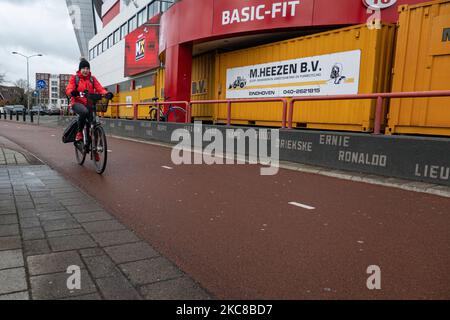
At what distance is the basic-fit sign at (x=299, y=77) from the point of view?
9.49m

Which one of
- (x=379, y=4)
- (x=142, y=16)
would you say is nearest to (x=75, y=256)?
(x=379, y=4)

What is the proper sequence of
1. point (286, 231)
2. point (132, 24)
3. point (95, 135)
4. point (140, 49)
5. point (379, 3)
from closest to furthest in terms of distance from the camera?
point (286, 231) < point (95, 135) < point (379, 3) < point (140, 49) < point (132, 24)

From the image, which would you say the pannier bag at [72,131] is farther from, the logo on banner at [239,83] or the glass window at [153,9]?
the glass window at [153,9]

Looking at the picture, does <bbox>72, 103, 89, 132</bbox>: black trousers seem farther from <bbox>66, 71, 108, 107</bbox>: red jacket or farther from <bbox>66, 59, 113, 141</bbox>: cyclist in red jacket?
<bbox>66, 71, 108, 107</bbox>: red jacket

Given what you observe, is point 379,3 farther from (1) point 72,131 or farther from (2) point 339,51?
(1) point 72,131

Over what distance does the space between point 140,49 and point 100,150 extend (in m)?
23.4

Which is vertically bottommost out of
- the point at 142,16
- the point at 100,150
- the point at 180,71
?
the point at 100,150

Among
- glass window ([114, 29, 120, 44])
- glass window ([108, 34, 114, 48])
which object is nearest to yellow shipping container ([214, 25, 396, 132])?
glass window ([114, 29, 120, 44])

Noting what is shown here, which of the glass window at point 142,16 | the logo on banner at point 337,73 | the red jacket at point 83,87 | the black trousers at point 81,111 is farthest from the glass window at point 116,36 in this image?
the black trousers at point 81,111

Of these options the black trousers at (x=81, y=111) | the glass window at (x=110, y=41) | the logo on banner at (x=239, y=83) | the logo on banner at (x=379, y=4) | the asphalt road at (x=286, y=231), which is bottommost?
the asphalt road at (x=286, y=231)

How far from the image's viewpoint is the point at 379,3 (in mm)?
9953

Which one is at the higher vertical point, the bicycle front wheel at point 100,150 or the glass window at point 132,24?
the glass window at point 132,24
